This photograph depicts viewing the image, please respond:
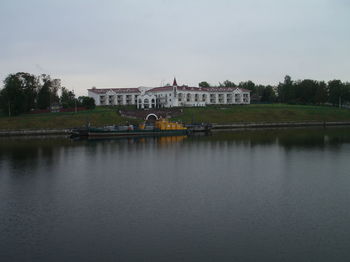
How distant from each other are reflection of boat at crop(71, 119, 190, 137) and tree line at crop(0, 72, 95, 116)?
2642cm

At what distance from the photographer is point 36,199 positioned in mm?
22203

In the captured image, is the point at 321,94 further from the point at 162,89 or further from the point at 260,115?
the point at 162,89

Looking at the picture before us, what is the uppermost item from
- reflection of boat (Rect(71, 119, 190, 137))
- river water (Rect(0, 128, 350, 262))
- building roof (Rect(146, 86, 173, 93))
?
building roof (Rect(146, 86, 173, 93))

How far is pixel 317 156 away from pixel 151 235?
27.8 metres

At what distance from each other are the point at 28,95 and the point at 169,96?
43.1 meters

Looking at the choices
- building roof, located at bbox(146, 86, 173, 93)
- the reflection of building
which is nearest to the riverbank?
the reflection of building

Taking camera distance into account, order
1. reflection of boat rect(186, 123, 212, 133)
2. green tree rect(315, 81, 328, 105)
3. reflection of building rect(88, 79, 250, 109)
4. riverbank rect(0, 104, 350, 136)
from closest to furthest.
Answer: reflection of boat rect(186, 123, 212, 133), riverbank rect(0, 104, 350, 136), reflection of building rect(88, 79, 250, 109), green tree rect(315, 81, 328, 105)

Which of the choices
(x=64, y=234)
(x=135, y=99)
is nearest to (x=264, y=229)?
(x=64, y=234)

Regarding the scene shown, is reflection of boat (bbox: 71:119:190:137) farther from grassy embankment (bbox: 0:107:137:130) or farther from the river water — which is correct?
the river water

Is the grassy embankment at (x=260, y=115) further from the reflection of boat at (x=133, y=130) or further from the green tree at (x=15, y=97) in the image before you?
the green tree at (x=15, y=97)

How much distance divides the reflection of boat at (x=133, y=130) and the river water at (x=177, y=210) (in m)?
34.1

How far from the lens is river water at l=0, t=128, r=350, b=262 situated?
47.4 ft

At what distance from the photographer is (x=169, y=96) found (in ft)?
372

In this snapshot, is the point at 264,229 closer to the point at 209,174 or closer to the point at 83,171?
the point at 209,174
